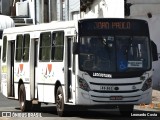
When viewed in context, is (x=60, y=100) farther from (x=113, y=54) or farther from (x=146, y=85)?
(x=146, y=85)

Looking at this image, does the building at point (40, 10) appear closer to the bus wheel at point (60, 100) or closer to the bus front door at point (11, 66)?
the bus front door at point (11, 66)

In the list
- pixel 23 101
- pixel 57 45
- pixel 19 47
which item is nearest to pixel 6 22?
pixel 19 47

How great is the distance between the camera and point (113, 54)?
1783 centimetres

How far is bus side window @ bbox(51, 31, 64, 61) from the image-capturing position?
18.8 metres

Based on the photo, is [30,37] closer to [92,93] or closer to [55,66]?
[55,66]

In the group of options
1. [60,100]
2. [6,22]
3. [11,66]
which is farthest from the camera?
[6,22]

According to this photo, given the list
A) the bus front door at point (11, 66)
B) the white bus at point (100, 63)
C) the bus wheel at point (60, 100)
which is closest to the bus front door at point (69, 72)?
the white bus at point (100, 63)

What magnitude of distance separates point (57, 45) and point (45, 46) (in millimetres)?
968

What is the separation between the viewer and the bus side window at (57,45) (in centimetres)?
1884

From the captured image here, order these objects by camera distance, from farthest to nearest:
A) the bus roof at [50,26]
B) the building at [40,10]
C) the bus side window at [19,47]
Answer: the building at [40,10]
the bus side window at [19,47]
the bus roof at [50,26]

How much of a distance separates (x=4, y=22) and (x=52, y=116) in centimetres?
3115

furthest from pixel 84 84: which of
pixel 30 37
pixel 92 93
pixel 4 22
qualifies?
pixel 4 22

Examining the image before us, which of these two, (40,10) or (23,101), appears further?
(40,10)

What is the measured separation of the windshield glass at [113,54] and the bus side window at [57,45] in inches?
46.4
